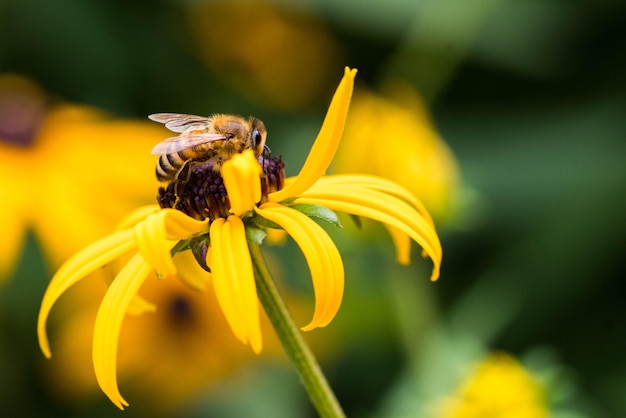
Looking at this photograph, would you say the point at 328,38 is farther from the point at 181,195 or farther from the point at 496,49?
the point at 181,195

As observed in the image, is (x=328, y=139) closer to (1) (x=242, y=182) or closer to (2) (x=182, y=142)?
(1) (x=242, y=182)

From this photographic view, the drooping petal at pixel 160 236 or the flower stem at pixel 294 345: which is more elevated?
the drooping petal at pixel 160 236

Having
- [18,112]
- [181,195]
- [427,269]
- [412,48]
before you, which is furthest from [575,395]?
[18,112]

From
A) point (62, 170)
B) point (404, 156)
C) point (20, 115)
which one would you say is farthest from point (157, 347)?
point (404, 156)

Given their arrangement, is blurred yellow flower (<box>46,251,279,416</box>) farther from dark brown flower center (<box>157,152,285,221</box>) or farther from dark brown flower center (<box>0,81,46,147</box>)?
dark brown flower center (<box>157,152,285,221</box>)

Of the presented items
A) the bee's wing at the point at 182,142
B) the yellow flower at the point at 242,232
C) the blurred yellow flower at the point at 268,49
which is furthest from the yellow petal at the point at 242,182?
the blurred yellow flower at the point at 268,49

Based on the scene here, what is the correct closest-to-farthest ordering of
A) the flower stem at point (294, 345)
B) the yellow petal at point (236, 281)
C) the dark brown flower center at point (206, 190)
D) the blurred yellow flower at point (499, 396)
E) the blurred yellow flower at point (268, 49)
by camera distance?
the yellow petal at point (236, 281) → the flower stem at point (294, 345) → the dark brown flower center at point (206, 190) → the blurred yellow flower at point (499, 396) → the blurred yellow flower at point (268, 49)

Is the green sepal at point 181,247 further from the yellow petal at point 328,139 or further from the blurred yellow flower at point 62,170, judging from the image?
the blurred yellow flower at point 62,170
